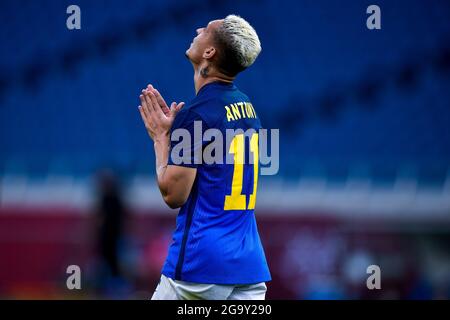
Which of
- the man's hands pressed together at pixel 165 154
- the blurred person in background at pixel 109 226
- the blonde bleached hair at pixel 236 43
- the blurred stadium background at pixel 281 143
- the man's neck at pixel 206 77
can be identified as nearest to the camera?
the man's hands pressed together at pixel 165 154

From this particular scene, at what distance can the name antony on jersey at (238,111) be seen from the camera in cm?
379

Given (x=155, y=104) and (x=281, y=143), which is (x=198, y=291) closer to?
(x=155, y=104)

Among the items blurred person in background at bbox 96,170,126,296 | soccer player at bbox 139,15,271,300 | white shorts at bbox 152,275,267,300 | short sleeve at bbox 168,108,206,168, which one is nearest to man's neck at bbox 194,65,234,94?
soccer player at bbox 139,15,271,300

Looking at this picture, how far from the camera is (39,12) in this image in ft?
45.8

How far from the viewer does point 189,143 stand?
12.1 ft

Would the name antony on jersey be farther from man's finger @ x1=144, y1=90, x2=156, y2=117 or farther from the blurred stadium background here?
the blurred stadium background

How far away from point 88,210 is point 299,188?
113 inches

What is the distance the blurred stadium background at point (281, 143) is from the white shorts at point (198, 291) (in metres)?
5.54

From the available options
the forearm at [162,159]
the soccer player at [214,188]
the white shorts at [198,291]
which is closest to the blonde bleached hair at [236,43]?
the soccer player at [214,188]

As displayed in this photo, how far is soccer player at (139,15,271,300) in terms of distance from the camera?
3689mm

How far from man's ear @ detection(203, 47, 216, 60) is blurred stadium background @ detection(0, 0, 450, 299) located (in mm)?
5796

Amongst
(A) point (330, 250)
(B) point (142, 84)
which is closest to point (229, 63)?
(A) point (330, 250)

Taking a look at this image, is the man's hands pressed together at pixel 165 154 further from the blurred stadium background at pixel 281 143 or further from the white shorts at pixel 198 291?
the blurred stadium background at pixel 281 143
